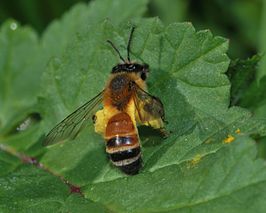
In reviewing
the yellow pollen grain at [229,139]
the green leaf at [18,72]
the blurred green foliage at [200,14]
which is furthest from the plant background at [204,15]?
the yellow pollen grain at [229,139]

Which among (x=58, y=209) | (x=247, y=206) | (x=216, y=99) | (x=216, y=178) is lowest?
(x=247, y=206)

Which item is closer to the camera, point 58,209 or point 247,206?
point 247,206

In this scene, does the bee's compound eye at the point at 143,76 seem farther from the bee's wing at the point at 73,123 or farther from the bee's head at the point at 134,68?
the bee's wing at the point at 73,123

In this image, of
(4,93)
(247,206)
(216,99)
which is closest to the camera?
(247,206)

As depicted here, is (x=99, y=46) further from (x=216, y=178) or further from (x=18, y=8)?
(x=18, y=8)

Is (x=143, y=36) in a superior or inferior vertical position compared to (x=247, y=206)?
superior

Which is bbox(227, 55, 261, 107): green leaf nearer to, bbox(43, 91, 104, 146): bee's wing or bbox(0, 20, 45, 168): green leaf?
bbox(43, 91, 104, 146): bee's wing

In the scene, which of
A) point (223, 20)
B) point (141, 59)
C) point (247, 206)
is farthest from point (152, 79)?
point (223, 20)
